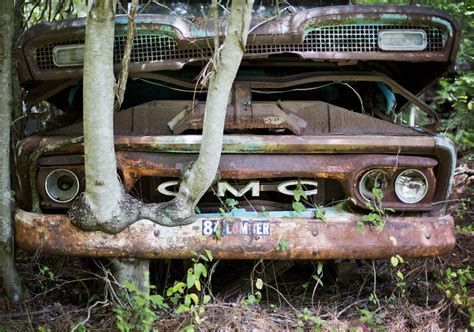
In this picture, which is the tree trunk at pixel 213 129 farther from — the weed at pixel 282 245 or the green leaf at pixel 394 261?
the green leaf at pixel 394 261

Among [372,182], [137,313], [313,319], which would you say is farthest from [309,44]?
[137,313]

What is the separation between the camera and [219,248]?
3.11 meters

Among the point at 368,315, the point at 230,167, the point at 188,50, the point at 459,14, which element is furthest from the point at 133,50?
the point at 459,14

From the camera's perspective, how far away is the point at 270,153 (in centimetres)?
321

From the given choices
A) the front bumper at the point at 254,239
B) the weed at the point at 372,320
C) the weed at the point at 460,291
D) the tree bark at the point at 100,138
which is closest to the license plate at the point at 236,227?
the front bumper at the point at 254,239

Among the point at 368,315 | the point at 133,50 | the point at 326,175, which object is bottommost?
the point at 368,315

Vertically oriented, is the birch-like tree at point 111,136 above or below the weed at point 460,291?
above

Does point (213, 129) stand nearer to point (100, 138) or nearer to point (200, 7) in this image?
point (100, 138)

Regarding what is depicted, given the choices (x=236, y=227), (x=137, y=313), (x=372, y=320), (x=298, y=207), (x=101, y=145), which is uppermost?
(x=101, y=145)

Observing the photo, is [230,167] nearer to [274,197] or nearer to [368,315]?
[274,197]

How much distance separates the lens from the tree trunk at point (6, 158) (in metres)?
3.40

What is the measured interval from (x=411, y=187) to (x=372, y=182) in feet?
0.71

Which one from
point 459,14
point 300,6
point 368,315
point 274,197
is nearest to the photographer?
point 368,315

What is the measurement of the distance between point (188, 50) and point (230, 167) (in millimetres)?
653
